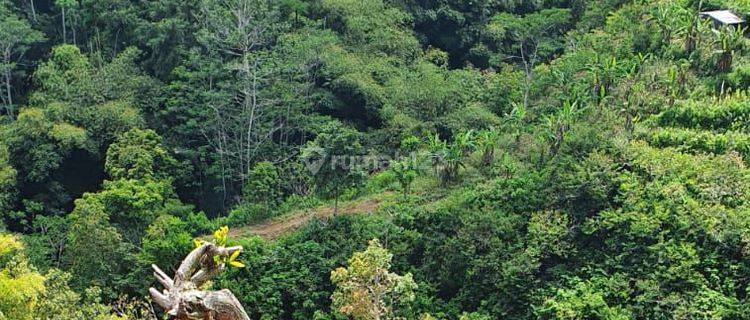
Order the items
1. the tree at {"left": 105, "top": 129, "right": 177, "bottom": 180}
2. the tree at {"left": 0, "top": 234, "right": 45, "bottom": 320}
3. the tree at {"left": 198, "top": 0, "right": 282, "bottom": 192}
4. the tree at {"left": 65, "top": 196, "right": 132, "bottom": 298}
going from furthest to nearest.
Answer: the tree at {"left": 198, "top": 0, "right": 282, "bottom": 192} < the tree at {"left": 105, "top": 129, "right": 177, "bottom": 180} < the tree at {"left": 65, "top": 196, "right": 132, "bottom": 298} < the tree at {"left": 0, "top": 234, "right": 45, "bottom": 320}

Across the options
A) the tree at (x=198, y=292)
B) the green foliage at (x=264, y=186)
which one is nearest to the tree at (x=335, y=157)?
the green foliage at (x=264, y=186)

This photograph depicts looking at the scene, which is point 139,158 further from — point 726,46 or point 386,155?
point 726,46

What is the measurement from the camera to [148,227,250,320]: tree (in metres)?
7.80

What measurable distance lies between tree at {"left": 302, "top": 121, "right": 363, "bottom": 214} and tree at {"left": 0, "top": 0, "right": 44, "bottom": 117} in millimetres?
11761

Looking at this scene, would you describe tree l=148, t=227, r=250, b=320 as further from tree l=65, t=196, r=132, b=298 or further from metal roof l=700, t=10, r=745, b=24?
metal roof l=700, t=10, r=745, b=24

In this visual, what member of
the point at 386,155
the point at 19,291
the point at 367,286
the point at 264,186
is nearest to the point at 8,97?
the point at 264,186

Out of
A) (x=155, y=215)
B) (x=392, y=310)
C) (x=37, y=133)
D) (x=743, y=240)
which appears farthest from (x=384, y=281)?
(x=37, y=133)

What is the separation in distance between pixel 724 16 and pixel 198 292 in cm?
1908

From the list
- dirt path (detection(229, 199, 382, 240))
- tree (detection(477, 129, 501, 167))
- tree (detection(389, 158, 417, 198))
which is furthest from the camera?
dirt path (detection(229, 199, 382, 240))

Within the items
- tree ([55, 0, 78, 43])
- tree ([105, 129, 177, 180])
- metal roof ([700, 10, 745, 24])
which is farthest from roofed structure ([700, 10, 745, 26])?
tree ([55, 0, 78, 43])

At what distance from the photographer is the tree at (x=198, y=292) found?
307 inches

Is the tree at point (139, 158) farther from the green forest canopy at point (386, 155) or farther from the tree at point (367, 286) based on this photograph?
the tree at point (367, 286)

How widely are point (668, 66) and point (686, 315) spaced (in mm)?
8120

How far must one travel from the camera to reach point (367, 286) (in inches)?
637
